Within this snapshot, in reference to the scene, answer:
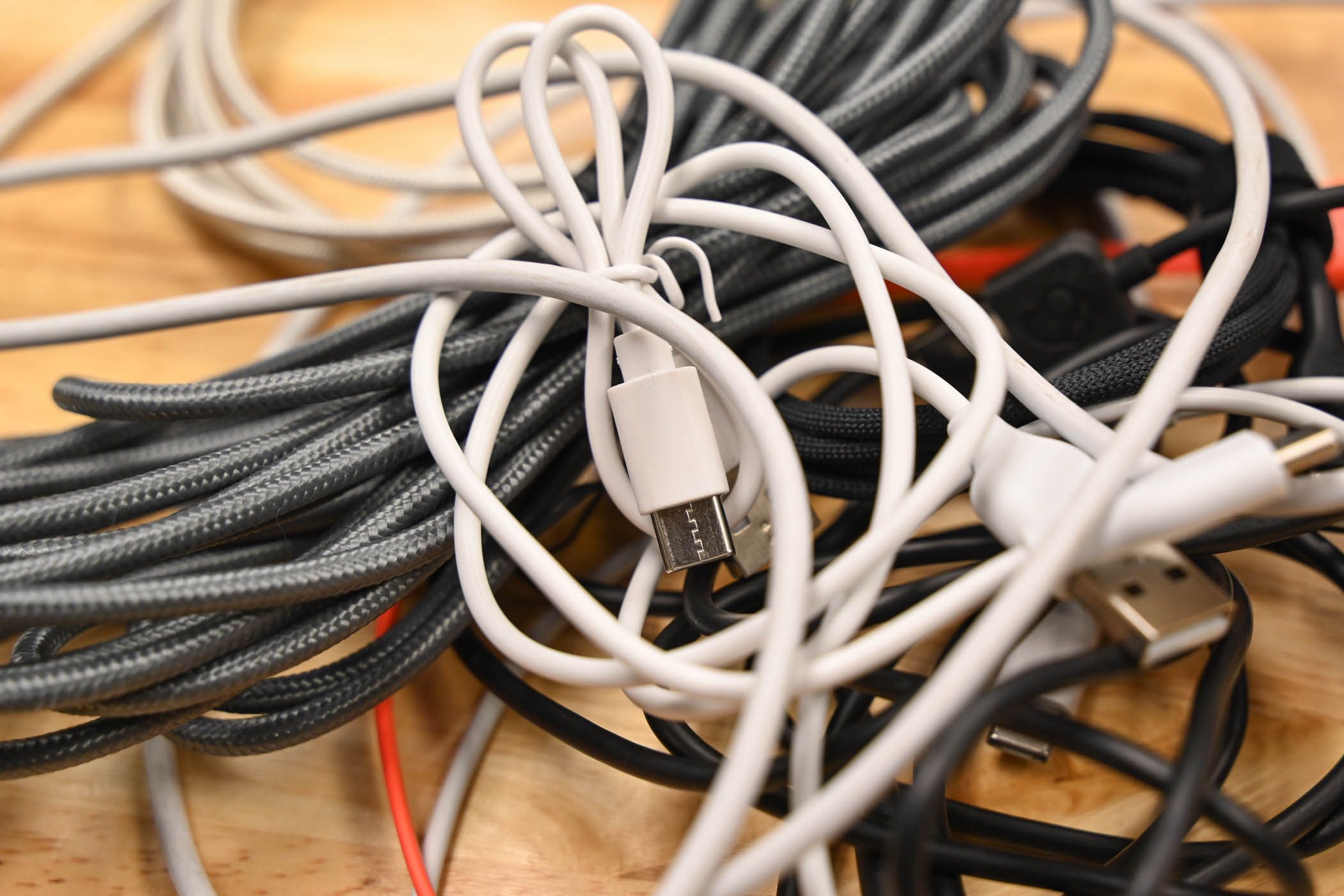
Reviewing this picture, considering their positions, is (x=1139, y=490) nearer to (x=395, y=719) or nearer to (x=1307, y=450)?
(x=1307, y=450)

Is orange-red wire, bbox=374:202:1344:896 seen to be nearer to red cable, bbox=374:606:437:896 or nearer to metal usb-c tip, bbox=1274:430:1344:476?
red cable, bbox=374:606:437:896

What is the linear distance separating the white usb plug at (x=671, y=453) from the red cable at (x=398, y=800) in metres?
0.14

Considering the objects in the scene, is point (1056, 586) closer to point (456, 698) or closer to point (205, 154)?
point (456, 698)

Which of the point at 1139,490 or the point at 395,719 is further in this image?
the point at 395,719

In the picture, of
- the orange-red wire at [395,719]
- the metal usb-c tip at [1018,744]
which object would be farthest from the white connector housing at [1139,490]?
the orange-red wire at [395,719]

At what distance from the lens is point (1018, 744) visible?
0.37 metres

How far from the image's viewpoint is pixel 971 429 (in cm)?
30

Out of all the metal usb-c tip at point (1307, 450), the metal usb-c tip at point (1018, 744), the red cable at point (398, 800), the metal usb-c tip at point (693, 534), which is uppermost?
the metal usb-c tip at point (693, 534)

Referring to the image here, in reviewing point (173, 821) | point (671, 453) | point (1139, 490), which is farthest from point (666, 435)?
point (173, 821)

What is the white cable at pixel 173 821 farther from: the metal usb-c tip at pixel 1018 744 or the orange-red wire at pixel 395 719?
the metal usb-c tip at pixel 1018 744

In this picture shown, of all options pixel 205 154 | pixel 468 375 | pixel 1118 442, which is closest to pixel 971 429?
pixel 1118 442

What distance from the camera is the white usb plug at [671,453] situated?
326mm

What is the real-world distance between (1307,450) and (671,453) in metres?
0.21

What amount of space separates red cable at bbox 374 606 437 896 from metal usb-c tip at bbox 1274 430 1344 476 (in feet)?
1.12
